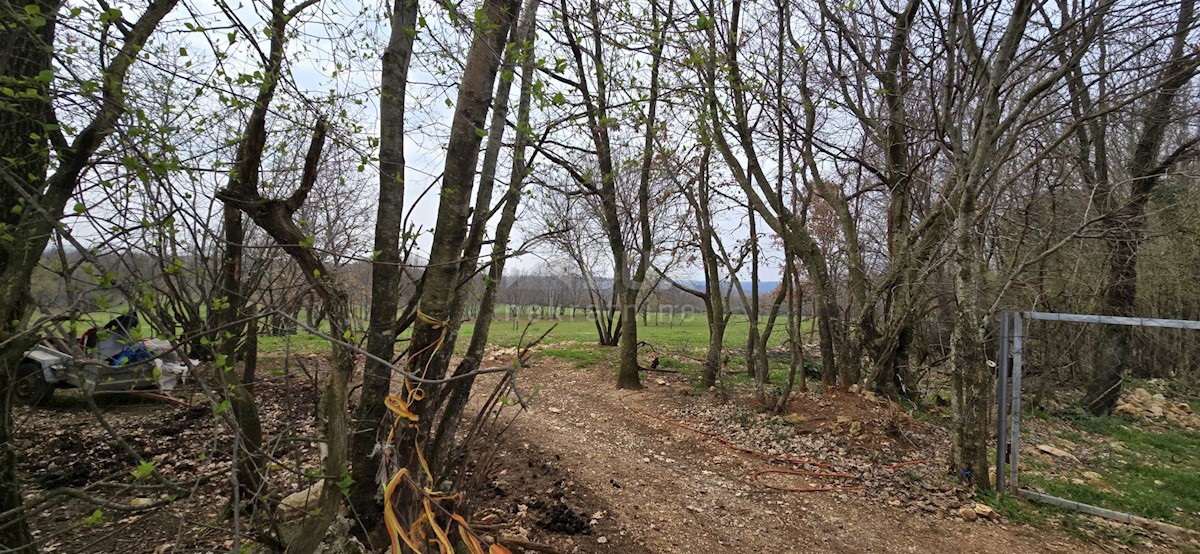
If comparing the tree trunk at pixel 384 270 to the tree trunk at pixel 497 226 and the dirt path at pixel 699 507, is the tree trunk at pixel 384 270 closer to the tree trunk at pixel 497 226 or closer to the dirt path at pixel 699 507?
the tree trunk at pixel 497 226

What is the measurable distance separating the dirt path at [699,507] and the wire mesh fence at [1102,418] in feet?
3.30

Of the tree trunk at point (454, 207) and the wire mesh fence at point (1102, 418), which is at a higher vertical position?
the tree trunk at point (454, 207)

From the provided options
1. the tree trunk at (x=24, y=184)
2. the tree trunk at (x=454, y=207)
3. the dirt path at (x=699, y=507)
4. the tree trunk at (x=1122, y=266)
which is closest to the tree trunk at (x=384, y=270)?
the tree trunk at (x=454, y=207)

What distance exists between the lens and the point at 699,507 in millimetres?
4184

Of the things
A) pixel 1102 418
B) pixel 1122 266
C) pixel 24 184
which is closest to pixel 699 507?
pixel 24 184

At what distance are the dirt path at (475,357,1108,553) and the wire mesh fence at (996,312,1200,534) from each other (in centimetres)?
100

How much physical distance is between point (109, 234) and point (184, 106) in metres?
0.63

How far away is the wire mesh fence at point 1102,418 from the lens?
4188 millimetres

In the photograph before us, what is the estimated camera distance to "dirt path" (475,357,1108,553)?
3.62 m

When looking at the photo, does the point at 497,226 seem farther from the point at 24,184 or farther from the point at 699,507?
the point at 699,507

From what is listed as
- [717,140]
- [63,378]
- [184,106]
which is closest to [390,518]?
[184,106]

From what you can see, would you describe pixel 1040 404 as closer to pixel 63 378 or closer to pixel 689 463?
pixel 689 463

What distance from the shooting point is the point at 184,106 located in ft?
7.65

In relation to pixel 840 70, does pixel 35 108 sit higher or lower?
lower
